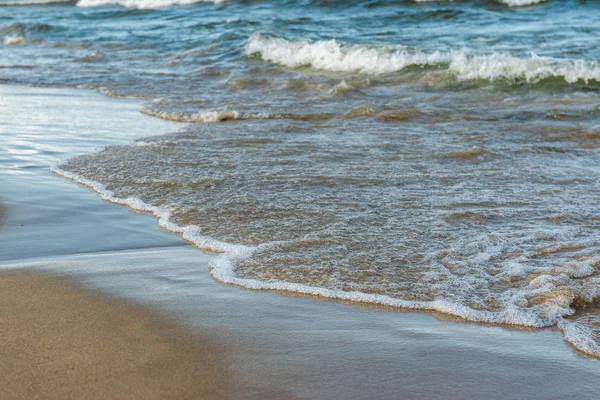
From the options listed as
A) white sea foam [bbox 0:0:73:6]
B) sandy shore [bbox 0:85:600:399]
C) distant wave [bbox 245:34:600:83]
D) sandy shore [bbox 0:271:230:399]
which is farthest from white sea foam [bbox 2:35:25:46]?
sandy shore [bbox 0:271:230:399]

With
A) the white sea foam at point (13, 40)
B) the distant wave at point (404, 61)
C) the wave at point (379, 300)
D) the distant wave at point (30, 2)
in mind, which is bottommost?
the wave at point (379, 300)

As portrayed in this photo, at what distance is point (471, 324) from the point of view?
2.61 metres

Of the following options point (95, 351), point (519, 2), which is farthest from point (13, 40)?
point (95, 351)

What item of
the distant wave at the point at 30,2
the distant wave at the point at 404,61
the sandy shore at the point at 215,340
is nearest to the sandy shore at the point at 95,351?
the sandy shore at the point at 215,340

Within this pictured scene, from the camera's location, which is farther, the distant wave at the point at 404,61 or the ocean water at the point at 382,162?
the distant wave at the point at 404,61

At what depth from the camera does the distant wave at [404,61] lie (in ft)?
28.6

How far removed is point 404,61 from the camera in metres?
9.92

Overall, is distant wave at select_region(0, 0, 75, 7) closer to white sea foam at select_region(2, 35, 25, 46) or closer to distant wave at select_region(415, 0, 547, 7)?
white sea foam at select_region(2, 35, 25, 46)

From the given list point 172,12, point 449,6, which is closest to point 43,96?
point 449,6

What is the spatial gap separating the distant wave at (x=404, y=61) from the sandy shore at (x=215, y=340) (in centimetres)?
640

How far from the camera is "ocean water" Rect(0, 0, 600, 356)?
300cm

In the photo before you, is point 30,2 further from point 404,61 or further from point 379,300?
point 379,300

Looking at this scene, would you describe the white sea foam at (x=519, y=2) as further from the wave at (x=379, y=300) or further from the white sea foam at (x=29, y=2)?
the white sea foam at (x=29, y=2)

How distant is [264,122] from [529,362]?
4.55 meters
